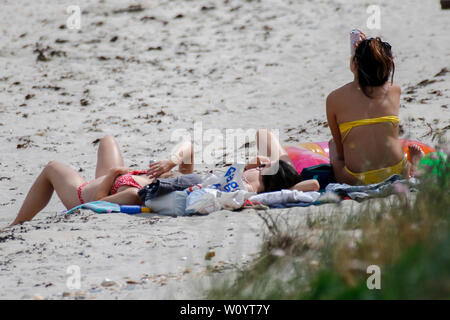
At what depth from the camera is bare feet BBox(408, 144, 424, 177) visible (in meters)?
5.01

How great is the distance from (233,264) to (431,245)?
1.16 metres

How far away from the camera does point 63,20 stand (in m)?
11.5

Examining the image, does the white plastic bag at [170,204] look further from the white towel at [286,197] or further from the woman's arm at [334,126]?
the woman's arm at [334,126]

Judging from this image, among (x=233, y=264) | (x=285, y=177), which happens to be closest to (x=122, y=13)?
(x=285, y=177)

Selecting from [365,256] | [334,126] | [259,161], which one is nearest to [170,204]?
[259,161]

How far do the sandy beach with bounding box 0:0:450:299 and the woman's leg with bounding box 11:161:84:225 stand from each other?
0.29 metres

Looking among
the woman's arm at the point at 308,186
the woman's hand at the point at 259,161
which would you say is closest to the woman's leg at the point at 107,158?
the woman's hand at the point at 259,161

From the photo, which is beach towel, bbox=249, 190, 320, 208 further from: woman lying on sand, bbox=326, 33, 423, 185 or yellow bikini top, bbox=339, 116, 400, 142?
yellow bikini top, bbox=339, 116, 400, 142

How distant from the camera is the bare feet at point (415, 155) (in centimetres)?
501

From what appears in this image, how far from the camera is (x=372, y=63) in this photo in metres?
4.75

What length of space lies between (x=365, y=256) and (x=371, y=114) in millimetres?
2424

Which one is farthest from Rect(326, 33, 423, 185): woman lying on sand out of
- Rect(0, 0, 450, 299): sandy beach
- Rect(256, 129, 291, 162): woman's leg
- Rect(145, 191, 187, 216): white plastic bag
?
Rect(145, 191, 187, 216): white plastic bag

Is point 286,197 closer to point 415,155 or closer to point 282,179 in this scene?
point 282,179

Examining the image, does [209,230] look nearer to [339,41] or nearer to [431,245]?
[431,245]
